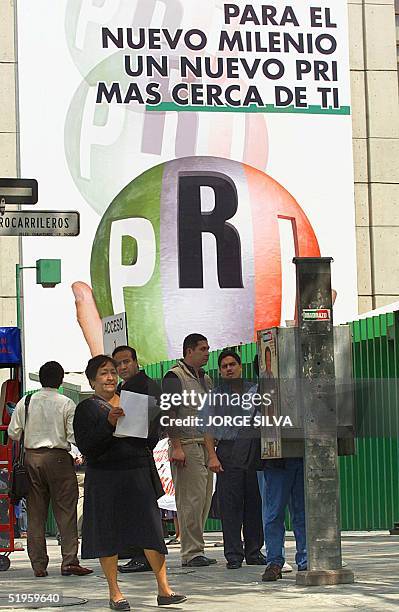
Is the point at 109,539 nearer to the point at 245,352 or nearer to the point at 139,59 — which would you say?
the point at 245,352

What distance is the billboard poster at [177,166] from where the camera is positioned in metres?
30.6

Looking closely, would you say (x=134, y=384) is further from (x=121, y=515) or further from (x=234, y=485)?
(x=234, y=485)

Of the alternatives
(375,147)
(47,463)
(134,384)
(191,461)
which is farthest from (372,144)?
(134,384)

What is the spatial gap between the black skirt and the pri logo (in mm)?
20356

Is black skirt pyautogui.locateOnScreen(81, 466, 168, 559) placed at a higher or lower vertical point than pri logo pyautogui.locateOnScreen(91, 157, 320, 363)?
lower

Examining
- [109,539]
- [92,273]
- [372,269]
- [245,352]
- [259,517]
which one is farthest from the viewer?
[372,269]

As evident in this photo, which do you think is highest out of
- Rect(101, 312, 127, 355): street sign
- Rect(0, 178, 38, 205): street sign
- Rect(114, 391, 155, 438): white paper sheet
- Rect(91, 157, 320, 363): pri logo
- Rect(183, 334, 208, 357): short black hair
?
Rect(91, 157, 320, 363): pri logo

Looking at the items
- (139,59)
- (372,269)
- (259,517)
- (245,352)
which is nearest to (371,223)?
(372,269)

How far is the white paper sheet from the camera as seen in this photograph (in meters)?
10.0

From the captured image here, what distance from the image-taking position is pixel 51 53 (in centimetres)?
3122

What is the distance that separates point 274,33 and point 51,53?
15.6 ft

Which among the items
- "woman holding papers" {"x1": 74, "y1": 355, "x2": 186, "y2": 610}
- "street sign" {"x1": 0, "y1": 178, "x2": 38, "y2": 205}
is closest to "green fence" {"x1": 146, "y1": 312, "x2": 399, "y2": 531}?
"woman holding papers" {"x1": 74, "y1": 355, "x2": 186, "y2": 610}

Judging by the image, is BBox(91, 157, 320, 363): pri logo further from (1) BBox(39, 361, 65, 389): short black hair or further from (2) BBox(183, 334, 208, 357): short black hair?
(1) BBox(39, 361, 65, 389): short black hair

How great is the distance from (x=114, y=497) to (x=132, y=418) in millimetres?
549
